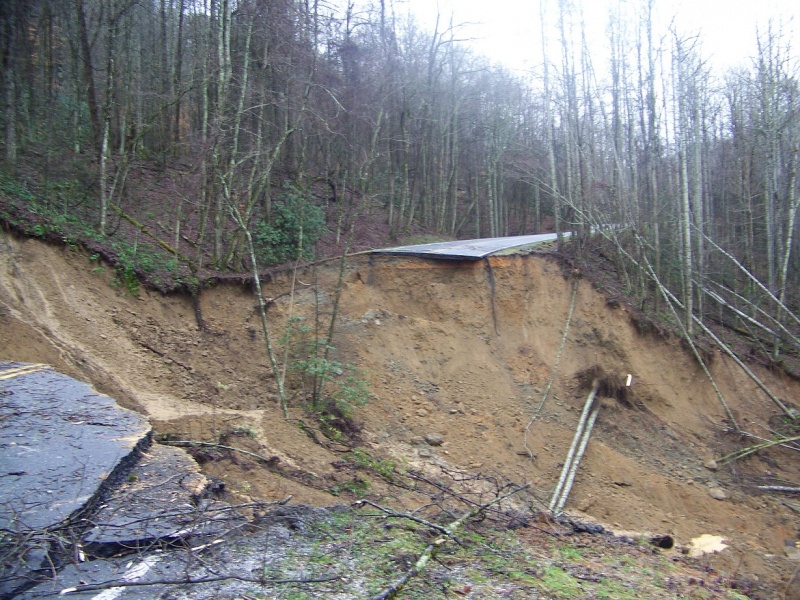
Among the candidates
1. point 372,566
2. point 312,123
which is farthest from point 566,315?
point 372,566

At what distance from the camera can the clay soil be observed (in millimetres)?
9336

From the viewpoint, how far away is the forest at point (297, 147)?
41.5 feet

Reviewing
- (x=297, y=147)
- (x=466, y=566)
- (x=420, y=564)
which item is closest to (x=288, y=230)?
(x=297, y=147)

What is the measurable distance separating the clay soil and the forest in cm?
103

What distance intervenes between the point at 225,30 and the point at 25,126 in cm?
484

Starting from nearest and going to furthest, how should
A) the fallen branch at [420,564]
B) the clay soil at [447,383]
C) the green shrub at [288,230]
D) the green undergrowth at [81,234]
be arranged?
the fallen branch at [420,564]
the clay soil at [447,383]
the green undergrowth at [81,234]
the green shrub at [288,230]

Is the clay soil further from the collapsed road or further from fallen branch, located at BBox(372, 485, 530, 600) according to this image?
fallen branch, located at BBox(372, 485, 530, 600)

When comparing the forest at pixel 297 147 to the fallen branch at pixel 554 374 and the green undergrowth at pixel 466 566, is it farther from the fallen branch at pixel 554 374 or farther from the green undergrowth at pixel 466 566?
the green undergrowth at pixel 466 566

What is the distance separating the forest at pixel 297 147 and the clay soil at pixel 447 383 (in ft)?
3.39

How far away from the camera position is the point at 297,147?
703 inches

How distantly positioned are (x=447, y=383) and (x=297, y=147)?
28.5 ft

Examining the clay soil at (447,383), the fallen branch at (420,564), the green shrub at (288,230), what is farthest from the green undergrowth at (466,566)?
the green shrub at (288,230)

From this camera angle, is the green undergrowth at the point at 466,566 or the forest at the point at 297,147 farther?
the forest at the point at 297,147

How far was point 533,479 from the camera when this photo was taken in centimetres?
1144
